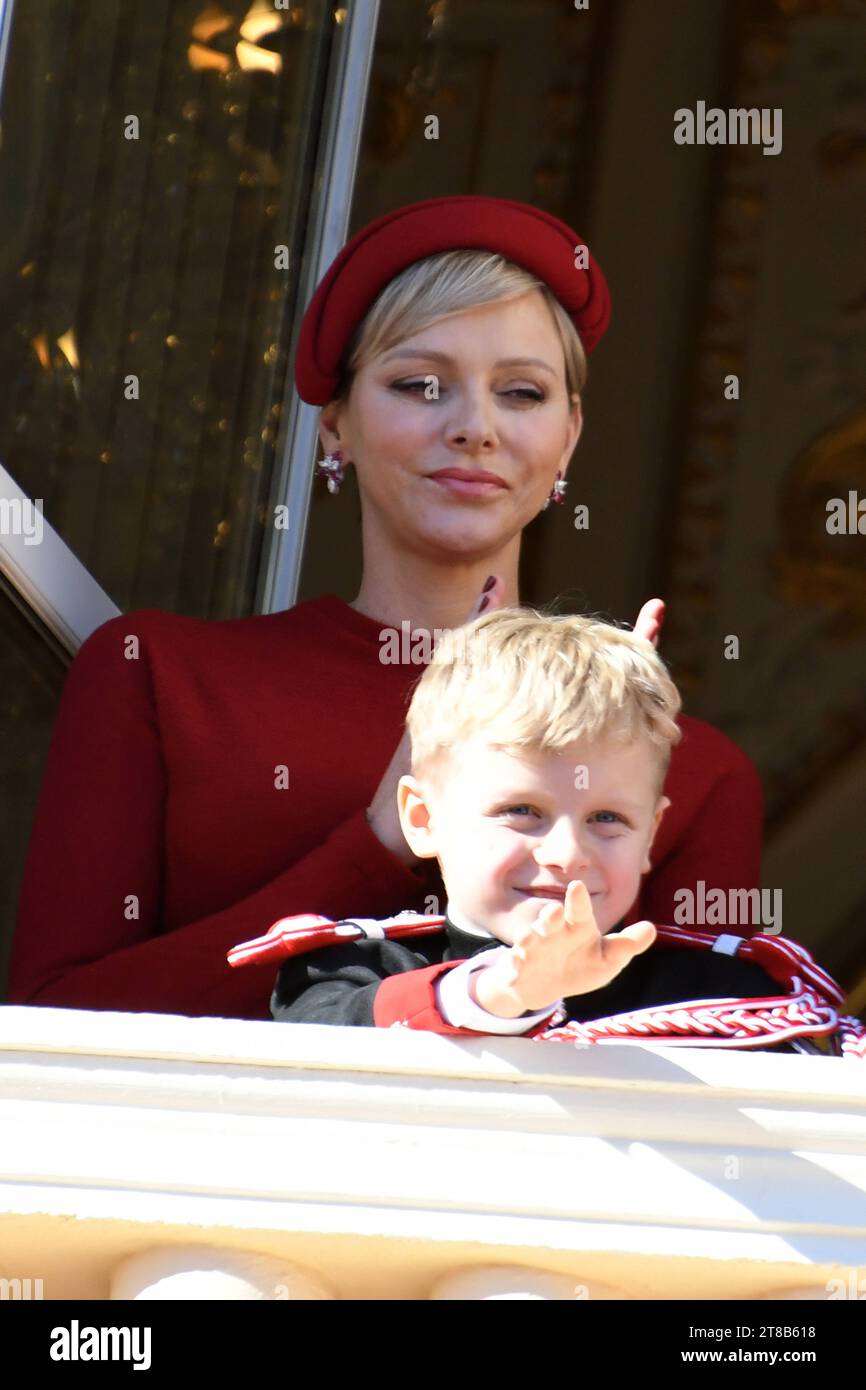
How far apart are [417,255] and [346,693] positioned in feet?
1.27

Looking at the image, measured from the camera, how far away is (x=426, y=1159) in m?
1.22

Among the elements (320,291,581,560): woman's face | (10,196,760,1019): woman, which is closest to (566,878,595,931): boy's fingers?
(10,196,760,1019): woman

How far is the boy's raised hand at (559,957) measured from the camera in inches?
45.0

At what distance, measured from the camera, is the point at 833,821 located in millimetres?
2600

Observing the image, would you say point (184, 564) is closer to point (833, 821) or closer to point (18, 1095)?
point (833, 821)

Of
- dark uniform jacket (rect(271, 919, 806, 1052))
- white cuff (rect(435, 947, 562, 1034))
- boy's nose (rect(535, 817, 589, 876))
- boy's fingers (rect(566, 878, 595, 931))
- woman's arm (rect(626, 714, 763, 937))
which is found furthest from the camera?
woman's arm (rect(626, 714, 763, 937))

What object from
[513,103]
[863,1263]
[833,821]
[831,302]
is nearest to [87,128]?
[513,103]

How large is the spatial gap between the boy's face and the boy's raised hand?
16 centimetres

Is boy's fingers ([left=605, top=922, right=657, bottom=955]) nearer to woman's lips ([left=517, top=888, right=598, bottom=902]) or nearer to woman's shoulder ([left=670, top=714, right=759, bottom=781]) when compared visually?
woman's lips ([left=517, top=888, right=598, bottom=902])

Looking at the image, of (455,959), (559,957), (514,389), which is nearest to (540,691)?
(455,959)

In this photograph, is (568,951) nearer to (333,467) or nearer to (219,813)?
(219,813)

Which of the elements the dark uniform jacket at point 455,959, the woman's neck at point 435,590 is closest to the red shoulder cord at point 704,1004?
the dark uniform jacket at point 455,959

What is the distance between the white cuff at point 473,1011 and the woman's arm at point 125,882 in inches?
16.5

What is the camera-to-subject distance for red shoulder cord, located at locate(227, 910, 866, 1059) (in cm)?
139
